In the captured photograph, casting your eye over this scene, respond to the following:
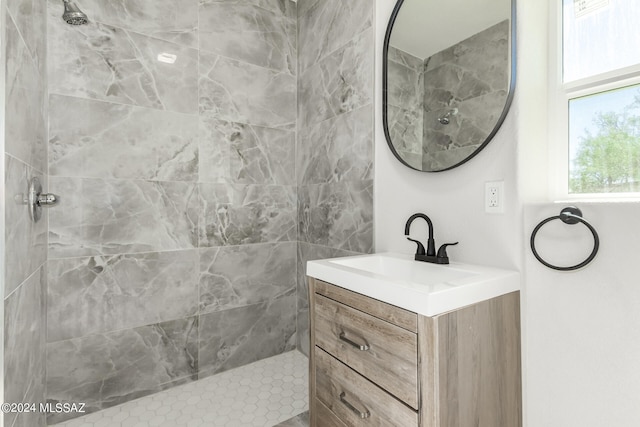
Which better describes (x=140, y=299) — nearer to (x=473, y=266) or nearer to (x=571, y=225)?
(x=473, y=266)

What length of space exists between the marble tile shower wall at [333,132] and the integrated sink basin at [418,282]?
372mm

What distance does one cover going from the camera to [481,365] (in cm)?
97

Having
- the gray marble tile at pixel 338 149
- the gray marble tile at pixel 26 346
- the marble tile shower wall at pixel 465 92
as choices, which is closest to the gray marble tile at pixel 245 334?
the gray marble tile at pixel 26 346

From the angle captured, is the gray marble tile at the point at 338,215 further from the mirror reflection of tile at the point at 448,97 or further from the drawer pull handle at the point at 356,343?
the drawer pull handle at the point at 356,343

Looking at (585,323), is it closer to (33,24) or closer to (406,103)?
(406,103)

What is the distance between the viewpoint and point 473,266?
1233 millimetres

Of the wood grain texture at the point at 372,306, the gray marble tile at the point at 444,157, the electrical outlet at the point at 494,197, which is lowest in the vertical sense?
the wood grain texture at the point at 372,306

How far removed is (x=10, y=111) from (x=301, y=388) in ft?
6.08

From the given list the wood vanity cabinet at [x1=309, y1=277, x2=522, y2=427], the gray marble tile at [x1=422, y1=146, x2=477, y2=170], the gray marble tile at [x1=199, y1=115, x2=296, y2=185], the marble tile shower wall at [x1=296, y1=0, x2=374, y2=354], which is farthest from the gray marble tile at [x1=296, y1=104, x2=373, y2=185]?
the wood vanity cabinet at [x1=309, y1=277, x2=522, y2=427]

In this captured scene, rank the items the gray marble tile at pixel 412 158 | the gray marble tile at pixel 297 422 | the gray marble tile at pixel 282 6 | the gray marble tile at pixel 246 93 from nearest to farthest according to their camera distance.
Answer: the gray marble tile at pixel 412 158, the gray marble tile at pixel 297 422, the gray marble tile at pixel 246 93, the gray marble tile at pixel 282 6

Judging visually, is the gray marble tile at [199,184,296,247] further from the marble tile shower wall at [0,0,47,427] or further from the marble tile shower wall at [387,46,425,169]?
the marble tile shower wall at [387,46,425,169]

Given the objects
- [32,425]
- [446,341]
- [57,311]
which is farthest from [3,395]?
[446,341]

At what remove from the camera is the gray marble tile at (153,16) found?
172cm

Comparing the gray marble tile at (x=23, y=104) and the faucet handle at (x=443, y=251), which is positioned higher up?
the gray marble tile at (x=23, y=104)
